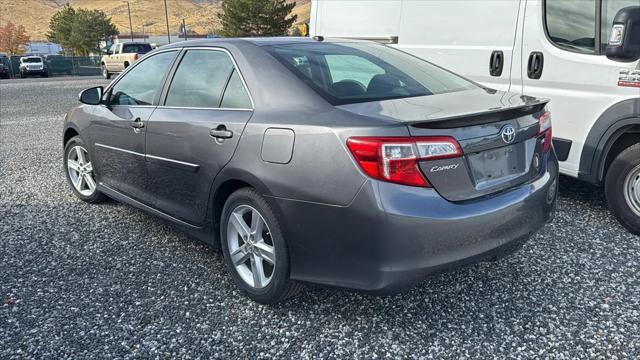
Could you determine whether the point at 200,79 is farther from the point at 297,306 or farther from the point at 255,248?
the point at 297,306

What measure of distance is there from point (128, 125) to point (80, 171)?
137cm

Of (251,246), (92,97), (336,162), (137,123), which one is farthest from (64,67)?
(336,162)

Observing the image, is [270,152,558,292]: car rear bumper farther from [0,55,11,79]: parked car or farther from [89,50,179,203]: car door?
[0,55,11,79]: parked car

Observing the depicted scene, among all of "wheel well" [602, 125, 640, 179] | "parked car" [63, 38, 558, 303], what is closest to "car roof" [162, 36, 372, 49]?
"parked car" [63, 38, 558, 303]

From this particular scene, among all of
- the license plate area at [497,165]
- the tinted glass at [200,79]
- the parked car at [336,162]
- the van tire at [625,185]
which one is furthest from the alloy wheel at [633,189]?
the tinted glass at [200,79]

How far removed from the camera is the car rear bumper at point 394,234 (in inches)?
90.6

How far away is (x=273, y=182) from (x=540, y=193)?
144 centimetres

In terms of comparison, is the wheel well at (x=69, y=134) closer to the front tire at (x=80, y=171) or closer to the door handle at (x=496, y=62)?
the front tire at (x=80, y=171)

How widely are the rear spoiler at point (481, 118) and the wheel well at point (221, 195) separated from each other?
1.08m

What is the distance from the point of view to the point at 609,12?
4051mm

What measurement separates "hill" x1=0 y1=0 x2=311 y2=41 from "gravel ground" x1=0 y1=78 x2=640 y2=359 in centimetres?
13562

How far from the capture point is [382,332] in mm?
2746

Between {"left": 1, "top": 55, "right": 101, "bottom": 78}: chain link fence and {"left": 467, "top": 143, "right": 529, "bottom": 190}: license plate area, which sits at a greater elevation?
{"left": 467, "top": 143, "right": 529, "bottom": 190}: license plate area

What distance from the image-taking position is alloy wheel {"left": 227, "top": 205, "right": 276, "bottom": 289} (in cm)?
287
